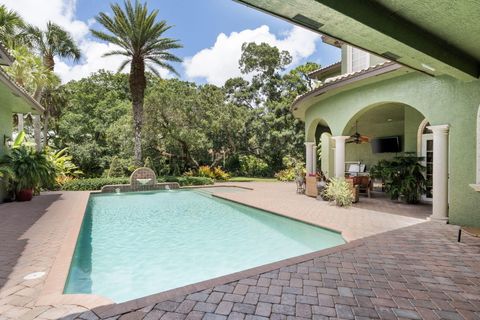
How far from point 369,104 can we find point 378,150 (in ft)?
24.0

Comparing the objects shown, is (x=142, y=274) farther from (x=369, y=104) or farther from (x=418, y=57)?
(x=369, y=104)

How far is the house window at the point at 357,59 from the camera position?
12242 mm

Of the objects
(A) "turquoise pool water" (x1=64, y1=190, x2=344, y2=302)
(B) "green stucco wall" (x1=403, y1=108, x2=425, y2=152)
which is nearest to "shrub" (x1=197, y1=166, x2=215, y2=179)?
(A) "turquoise pool water" (x1=64, y1=190, x2=344, y2=302)

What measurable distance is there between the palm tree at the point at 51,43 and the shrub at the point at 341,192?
21.6 metres

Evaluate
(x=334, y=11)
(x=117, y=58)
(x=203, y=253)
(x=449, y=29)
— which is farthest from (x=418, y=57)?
(x=117, y=58)

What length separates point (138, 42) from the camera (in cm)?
1836

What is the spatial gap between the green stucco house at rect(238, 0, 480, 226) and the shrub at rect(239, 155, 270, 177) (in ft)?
44.7

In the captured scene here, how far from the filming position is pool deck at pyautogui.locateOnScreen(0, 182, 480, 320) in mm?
3092

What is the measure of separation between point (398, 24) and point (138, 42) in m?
17.7

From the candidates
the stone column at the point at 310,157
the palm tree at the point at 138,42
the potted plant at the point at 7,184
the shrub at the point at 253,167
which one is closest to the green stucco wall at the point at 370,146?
the stone column at the point at 310,157

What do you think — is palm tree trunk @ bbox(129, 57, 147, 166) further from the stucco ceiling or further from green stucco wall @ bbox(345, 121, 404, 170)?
the stucco ceiling

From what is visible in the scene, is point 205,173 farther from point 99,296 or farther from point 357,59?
point 99,296

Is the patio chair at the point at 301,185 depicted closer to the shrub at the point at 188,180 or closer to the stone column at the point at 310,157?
the stone column at the point at 310,157

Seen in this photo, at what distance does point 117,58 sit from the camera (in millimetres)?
19172
